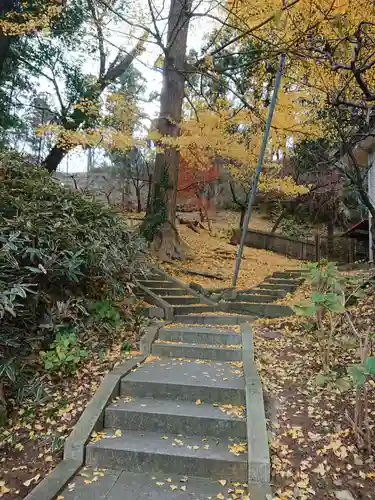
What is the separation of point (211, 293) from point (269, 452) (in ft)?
16.7

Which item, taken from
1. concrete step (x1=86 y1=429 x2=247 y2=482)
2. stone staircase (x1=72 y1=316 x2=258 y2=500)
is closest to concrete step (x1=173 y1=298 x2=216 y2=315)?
stone staircase (x1=72 y1=316 x2=258 y2=500)

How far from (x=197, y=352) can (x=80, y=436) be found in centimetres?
184

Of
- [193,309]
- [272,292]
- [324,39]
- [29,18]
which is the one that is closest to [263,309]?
[272,292]

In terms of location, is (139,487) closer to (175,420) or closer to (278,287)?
(175,420)

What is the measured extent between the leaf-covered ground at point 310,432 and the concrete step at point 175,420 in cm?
38

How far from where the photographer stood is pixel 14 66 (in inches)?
471

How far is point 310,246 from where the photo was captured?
1730 centimetres

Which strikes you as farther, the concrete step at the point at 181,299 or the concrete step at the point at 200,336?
the concrete step at the point at 181,299

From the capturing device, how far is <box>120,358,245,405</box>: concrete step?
353 centimetres

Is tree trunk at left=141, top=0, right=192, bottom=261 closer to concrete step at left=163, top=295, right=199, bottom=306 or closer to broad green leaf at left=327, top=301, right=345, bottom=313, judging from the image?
concrete step at left=163, top=295, right=199, bottom=306

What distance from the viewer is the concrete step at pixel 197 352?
14.7 feet

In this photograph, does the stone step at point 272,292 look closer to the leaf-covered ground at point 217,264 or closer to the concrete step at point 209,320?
the leaf-covered ground at point 217,264

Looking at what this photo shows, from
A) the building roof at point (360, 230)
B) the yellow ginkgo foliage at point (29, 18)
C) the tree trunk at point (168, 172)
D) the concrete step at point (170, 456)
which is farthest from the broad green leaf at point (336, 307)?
the building roof at point (360, 230)

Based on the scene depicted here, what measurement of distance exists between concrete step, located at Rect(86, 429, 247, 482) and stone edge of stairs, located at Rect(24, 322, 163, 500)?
0.10 m
